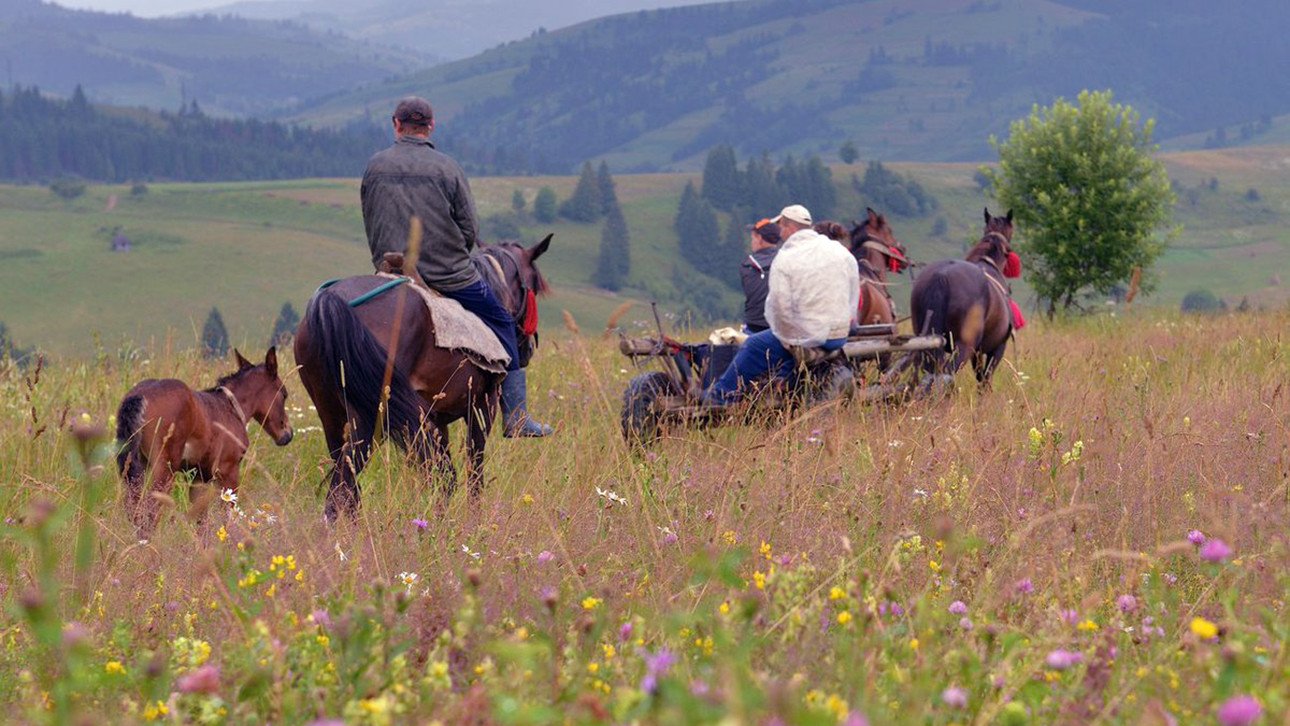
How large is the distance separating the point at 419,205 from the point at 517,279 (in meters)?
1.20

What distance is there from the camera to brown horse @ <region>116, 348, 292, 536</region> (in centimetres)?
684

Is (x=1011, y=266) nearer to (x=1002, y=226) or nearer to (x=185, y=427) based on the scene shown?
(x=1002, y=226)

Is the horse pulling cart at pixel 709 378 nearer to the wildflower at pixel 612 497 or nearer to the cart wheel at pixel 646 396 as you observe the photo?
the cart wheel at pixel 646 396

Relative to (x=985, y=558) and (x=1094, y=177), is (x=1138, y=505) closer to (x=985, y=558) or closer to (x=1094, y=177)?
(x=985, y=558)

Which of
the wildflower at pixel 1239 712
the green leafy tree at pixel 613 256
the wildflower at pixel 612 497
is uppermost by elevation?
the wildflower at pixel 1239 712

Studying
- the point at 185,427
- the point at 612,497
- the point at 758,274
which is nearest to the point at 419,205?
the point at 185,427

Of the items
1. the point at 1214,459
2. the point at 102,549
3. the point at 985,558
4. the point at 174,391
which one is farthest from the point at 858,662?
the point at 174,391

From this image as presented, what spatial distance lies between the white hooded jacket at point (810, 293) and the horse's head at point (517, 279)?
1978 mm

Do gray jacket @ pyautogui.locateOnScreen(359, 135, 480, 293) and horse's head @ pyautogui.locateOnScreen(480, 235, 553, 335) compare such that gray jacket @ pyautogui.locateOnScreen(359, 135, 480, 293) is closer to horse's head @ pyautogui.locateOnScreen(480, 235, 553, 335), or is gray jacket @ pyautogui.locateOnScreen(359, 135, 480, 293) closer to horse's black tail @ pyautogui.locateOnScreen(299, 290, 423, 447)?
horse's head @ pyautogui.locateOnScreen(480, 235, 553, 335)

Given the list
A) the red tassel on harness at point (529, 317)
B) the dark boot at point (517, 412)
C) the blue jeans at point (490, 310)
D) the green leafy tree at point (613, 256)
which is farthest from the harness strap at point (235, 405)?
the green leafy tree at point (613, 256)

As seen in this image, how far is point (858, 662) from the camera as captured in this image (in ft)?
9.20

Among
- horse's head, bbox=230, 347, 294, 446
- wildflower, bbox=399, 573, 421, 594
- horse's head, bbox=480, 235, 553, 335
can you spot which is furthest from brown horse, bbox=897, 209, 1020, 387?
wildflower, bbox=399, 573, 421, 594

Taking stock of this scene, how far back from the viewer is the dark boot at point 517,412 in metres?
8.16

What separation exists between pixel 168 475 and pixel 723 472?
3132 mm
